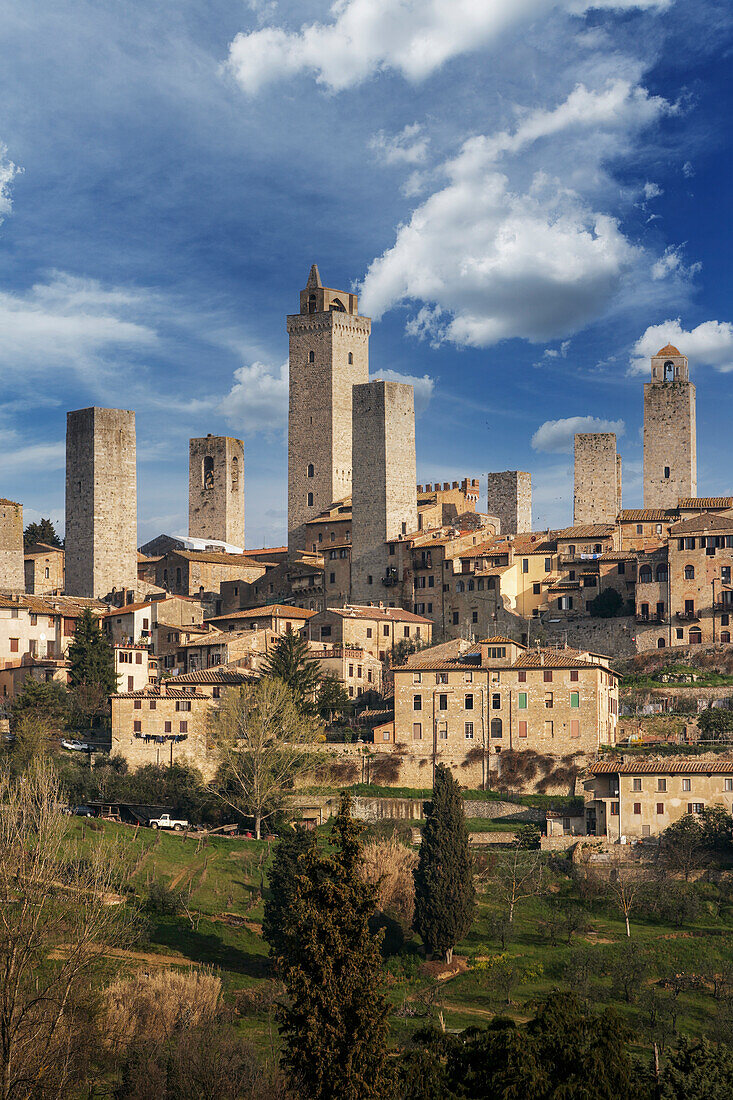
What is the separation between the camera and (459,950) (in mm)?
52375

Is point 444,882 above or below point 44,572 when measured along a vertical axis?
below

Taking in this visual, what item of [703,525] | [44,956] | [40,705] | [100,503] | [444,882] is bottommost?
[44,956]

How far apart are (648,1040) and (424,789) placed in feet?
73.7

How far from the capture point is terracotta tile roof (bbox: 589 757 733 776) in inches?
2312

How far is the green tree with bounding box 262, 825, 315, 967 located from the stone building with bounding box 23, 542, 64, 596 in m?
44.6

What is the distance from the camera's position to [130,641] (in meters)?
82.4

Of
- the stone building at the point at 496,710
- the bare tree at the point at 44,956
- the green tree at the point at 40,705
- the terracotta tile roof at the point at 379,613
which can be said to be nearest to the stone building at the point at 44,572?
the terracotta tile roof at the point at 379,613

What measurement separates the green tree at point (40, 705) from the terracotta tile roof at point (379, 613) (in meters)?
15.2

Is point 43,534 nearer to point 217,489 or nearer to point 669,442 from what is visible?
point 217,489

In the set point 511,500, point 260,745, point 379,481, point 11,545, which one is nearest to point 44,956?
point 260,745

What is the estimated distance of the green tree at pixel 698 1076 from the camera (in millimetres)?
32438

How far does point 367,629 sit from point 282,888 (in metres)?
31.0

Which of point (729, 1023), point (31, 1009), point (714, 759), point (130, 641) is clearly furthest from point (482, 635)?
point (31, 1009)

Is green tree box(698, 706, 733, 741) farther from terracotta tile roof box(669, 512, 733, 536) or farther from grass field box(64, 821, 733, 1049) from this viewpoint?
terracotta tile roof box(669, 512, 733, 536)
